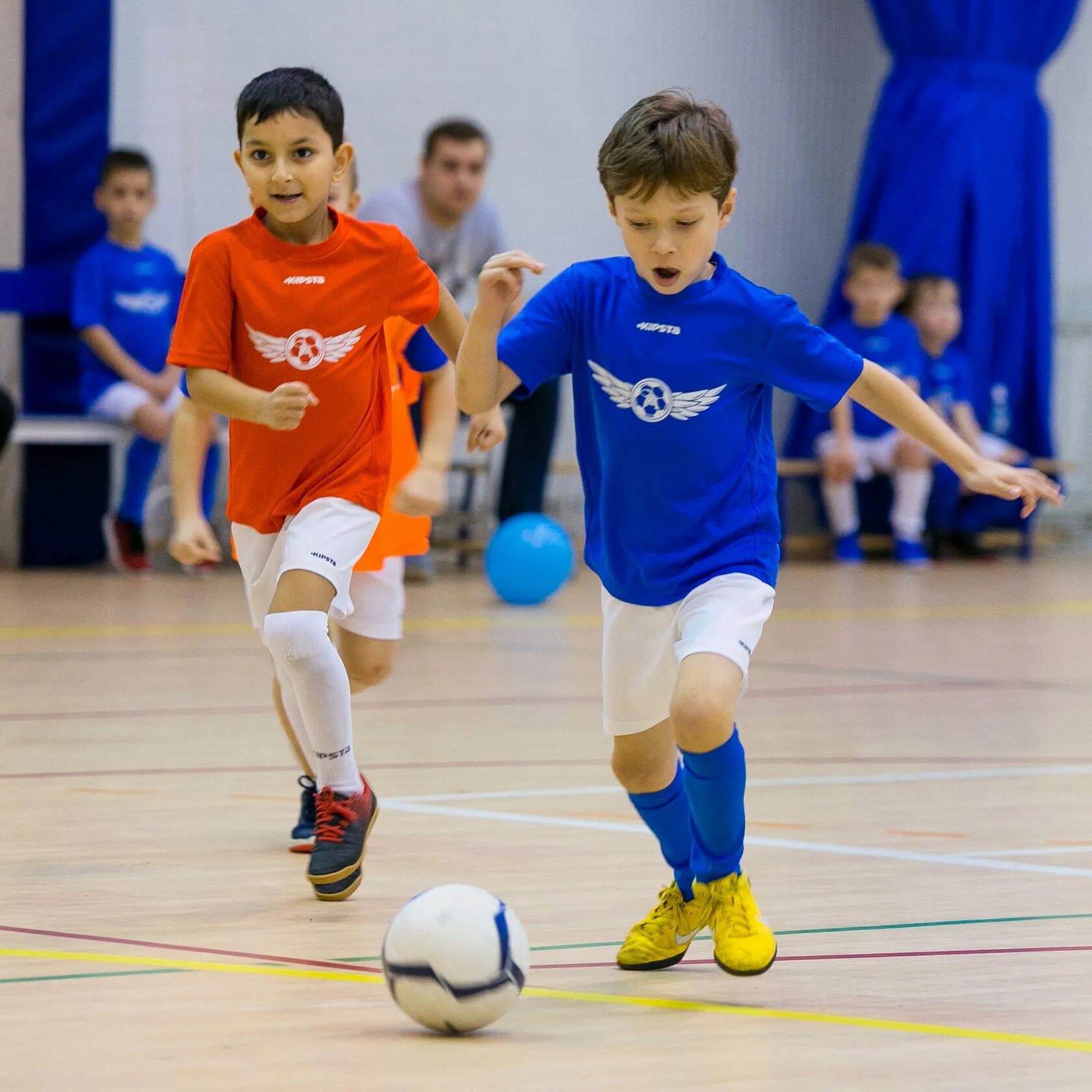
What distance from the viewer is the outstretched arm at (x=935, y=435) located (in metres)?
2.57

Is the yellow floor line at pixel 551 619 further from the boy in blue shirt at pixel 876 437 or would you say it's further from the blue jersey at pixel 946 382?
the blue jersey at pixel 946 382

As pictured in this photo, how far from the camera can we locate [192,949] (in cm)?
254

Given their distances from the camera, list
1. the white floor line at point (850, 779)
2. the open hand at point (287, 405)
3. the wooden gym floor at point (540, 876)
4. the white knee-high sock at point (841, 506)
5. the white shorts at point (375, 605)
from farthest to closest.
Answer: the white knee-high sock at point (841, 506)
the white floor line at point (850, 779)
the white shorts at point (375, 605)
the open hand at point (287, 405)
the wooden gym floor at point (540, 876)

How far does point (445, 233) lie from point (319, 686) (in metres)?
4.79

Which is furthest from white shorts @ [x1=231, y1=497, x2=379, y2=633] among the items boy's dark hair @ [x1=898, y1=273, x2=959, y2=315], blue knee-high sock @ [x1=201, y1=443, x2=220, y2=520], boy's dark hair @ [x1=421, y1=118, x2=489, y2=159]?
boy's dark hair @ [x1=898, y1=273, x2=959, y2=315]

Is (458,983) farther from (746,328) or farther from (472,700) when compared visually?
(472,700)

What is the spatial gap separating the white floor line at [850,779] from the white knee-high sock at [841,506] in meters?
5.75

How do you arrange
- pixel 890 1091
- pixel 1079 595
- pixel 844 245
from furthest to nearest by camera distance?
pixel 844 245, pixel 1079 595, pixel 890 1091

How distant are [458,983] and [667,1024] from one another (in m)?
0.25

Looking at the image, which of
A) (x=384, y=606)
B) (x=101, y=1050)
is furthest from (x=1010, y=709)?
(x=101, y=1050)

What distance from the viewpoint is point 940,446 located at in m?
2.57

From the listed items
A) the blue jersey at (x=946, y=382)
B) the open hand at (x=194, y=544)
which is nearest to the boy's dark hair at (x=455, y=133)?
the blue jersey at (x=946, y=382)

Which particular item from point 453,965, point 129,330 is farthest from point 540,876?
point 129,330

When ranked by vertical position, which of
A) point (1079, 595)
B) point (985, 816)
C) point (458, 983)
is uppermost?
point (458, 983)
